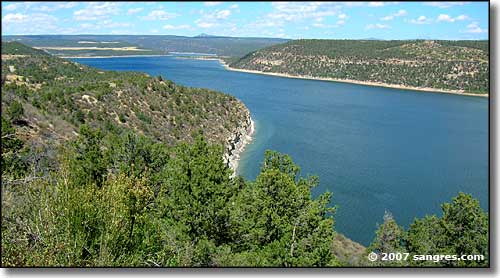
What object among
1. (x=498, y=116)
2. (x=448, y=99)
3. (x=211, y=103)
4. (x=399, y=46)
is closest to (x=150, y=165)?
(x=498, y=116)

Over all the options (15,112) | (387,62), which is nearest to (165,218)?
(15,112)

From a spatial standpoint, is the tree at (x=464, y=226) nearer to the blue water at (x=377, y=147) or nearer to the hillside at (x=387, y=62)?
the blue water at (x=377, y=147)

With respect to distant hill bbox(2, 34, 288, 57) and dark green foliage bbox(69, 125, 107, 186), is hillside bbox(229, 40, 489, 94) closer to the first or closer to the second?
distant hill bbox(2, 34, 288, 57)

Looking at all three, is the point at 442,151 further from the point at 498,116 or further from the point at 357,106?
the point at 498,116

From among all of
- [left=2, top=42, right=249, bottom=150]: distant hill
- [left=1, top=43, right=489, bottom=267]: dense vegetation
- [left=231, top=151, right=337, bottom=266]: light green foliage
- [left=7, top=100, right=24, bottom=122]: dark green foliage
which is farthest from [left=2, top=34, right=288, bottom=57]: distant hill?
[left=231, top=151, right=337, bottom=266]: light green foliage

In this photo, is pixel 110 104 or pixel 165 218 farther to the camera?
pixel 110 104

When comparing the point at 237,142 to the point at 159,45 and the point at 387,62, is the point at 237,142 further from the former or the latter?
the point at 159,45
